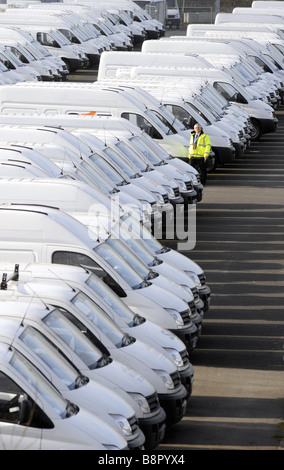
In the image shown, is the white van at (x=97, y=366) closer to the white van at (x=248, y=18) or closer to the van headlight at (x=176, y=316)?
the van headlight at (x=176, y=316)

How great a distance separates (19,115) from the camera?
24.9 meters

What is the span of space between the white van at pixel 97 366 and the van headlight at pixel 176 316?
2.88m

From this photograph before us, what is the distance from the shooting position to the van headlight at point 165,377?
13.1 meters

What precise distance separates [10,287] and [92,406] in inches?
64.4

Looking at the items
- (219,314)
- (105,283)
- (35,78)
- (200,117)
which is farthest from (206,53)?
(105,283)

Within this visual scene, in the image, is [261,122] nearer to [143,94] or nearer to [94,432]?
[143,94]

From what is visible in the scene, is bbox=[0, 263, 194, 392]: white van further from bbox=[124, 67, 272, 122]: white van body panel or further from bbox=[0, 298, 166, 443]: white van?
bbox=[124, 67, 272, 122]: white van body panel

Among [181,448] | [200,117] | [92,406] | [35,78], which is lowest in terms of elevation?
[35,78]

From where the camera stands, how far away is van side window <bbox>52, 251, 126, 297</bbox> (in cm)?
1512

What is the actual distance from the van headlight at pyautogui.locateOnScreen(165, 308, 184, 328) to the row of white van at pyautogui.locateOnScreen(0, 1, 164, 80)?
83.7 ft

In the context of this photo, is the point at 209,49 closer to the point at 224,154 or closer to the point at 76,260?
the point at 224,154

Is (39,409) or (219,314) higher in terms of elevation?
(39,409)

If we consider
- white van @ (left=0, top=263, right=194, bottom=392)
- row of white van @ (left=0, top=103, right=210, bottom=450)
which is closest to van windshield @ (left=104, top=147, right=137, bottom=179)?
row of white van @ (left=0, top=103, right=210, bottom=450)

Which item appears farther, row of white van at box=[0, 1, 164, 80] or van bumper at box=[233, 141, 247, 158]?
row of white van at box=[0, 1, 164, 80]
